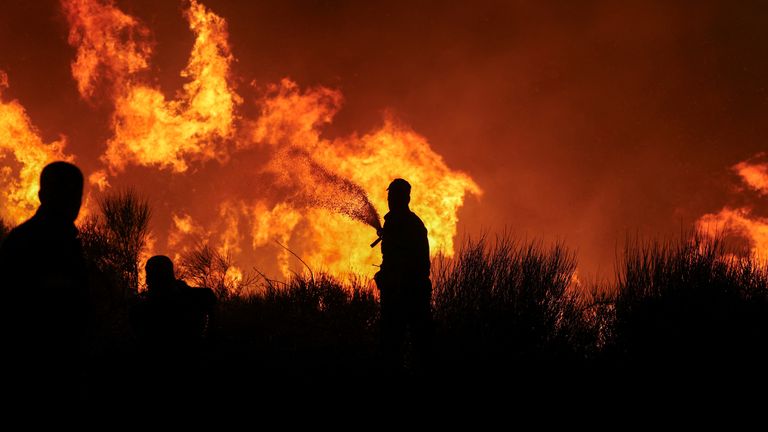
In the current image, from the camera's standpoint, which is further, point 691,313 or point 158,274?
point 691,313

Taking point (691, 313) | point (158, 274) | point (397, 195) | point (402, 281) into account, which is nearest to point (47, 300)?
point (158, 274)

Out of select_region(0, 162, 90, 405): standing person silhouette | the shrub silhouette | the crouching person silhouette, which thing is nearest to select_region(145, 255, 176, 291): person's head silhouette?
the crouching person silhouette

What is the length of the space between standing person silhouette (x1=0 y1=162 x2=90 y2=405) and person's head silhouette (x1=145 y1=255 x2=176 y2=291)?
189 centimetres

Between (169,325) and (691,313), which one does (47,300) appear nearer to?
(169,325)

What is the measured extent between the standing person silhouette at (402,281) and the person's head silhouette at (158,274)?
210cm

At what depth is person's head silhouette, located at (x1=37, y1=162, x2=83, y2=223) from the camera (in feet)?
8.54

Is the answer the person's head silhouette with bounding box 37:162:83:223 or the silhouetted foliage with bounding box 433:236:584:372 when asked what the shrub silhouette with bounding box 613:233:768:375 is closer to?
the silhouetted foliage with bounding box 433:236:584:372

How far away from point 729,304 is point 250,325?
765 cm

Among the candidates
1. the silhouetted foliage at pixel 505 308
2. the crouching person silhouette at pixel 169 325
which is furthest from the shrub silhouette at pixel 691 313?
the crouching person silhouette at pixel 169 325

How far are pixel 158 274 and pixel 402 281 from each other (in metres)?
2.35

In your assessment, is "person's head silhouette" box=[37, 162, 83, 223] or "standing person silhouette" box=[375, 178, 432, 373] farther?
"standing person silhouette" box=[375, 178, 432, 373]

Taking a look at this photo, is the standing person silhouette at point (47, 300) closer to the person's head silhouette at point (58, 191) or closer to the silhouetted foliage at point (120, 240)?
the person's head silhouette at point (58, 191)

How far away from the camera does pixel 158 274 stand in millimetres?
4531

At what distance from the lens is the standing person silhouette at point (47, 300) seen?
2322 mm
